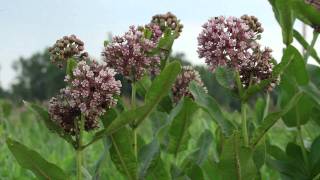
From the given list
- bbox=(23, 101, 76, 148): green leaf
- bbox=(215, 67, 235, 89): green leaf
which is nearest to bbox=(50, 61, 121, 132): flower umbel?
bbox=(23, 101, 76, 148): green leaf

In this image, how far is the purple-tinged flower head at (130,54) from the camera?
90.2 inches

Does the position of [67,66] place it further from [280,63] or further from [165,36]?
[280,63]

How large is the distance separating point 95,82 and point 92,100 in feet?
0.21

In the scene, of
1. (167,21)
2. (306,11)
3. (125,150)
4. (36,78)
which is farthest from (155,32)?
(36,78)

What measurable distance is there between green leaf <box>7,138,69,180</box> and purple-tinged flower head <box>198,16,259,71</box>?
2.19 feet

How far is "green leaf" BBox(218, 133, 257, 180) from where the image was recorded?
2126 millimetres

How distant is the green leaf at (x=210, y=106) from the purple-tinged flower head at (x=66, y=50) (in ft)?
1.41

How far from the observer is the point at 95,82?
2.18 metres

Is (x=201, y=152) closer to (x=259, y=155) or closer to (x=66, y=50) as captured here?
(x=259, y=155)

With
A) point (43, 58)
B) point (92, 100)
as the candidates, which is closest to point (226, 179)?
point (92, 100)

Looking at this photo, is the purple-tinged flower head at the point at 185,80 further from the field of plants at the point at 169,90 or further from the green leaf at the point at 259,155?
the green leaf at the point at 259,155

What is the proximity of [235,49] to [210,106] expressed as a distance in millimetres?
271

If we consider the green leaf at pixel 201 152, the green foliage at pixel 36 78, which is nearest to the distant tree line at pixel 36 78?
the green foliage at pixel 36 78

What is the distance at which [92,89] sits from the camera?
7.20 feet
